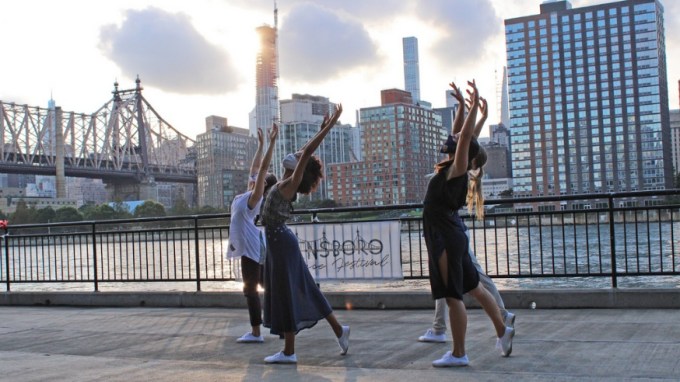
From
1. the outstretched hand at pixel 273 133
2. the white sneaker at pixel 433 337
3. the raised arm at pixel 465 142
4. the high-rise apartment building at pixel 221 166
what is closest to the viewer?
the raised arm at pixel 465 142

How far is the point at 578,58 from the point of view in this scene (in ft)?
426

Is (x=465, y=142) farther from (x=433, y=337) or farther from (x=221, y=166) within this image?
(x=221, y=166)

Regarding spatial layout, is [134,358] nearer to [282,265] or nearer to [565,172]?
[282,265]

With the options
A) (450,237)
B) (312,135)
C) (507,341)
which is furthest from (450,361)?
(312,135)

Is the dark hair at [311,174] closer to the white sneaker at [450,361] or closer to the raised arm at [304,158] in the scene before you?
the raised arm at [304,158]

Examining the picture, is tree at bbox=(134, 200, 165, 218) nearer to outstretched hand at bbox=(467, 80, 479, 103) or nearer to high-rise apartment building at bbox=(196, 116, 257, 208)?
high-rise apartment building at bbox=(196, 116, 257, 208)

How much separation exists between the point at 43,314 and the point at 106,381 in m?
5.07

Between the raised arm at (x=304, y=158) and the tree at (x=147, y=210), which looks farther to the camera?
the tree at (x=147, y=210)

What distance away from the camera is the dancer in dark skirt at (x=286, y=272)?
18.4 feet

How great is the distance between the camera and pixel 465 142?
490 cm

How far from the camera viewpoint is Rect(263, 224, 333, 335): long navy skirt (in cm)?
561

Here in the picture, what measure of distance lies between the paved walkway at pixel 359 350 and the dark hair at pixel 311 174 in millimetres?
1341

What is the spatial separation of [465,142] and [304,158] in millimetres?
1204

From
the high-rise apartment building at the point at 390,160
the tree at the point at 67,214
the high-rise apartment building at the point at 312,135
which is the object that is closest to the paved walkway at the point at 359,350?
the high-rise apartment building at the point at 312,135
